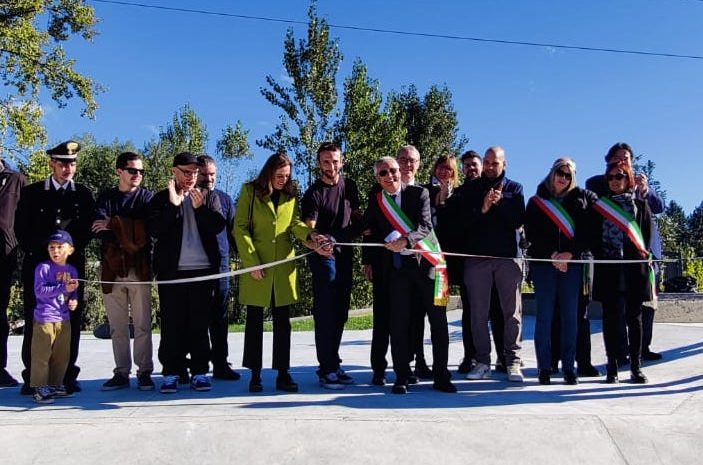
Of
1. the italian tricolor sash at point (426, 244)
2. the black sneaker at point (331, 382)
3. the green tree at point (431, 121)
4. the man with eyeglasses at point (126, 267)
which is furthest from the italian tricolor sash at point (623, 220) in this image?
the green tree at point (431, 121)

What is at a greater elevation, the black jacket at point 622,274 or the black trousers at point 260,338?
the black jacket at point 622,274

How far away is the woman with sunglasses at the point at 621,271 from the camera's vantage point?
5148 millimetres

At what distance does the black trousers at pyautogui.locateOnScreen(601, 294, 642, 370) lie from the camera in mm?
5152

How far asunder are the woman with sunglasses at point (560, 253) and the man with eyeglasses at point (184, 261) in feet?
8.84

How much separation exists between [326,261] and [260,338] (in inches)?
32.2

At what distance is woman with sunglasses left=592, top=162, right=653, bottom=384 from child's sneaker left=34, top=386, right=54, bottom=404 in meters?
4.49

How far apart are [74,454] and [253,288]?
1814 millimetres

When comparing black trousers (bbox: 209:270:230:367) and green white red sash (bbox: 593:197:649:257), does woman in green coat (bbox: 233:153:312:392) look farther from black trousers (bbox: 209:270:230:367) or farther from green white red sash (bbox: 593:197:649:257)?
green white red sash (bbox: 593:197:649:257)

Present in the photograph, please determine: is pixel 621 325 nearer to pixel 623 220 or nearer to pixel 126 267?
pixel 623 220

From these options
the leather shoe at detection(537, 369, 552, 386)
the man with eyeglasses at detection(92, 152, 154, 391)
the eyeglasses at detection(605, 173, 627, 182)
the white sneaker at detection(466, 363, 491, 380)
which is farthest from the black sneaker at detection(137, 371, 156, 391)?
the eyeglasses at detection(605, 173, 627, 182)

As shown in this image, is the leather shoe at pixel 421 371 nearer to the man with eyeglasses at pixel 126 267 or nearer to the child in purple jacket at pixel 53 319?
the man with eyeglasses at pixel 126 267

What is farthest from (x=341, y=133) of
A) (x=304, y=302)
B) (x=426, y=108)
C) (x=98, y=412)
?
(x=98, y=412)

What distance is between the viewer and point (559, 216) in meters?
5.05

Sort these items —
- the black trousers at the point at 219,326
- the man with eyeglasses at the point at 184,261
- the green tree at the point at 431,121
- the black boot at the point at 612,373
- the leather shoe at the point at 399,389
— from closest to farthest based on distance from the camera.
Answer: the leather shoe at the point at 399,389 → the man with eyeglasses at the point at 184,261 → the black boot at the point at 612,373 → the black trousers at the point at 219,326 → the green tree at the point at 431,121
